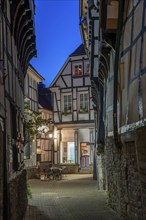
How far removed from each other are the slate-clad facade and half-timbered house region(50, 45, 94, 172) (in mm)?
16605

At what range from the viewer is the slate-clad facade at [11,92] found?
7059 millimetres

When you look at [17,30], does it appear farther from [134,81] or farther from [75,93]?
[75,93]

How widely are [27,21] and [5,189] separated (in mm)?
5562

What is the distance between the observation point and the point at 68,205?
13578 mm

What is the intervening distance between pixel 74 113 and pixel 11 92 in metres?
21.9

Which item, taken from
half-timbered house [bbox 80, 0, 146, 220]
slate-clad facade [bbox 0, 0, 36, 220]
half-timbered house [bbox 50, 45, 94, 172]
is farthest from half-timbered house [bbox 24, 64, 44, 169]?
half-timbered house [bbox 80, 0, 146, 220]

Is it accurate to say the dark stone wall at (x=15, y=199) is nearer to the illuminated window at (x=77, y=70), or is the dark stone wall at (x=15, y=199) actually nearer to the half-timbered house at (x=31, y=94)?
the half-timbered house at (x=31, y=94)

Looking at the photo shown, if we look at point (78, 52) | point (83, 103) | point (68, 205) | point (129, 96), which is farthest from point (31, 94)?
point (129, 96)

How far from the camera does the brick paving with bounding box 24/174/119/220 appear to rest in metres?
11.2

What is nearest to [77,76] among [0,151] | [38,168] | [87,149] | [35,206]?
[87,149]

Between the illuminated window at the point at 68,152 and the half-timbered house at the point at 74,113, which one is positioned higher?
the half-timbered house at the point at 74,113

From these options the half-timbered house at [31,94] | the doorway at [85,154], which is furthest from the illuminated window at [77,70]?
the doorway at [85,154]

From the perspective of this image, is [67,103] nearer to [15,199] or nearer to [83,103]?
[83,103]

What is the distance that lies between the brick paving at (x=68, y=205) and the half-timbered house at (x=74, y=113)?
36.8 feet
